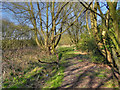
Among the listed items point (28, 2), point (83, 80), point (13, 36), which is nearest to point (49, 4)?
point (28, 2)

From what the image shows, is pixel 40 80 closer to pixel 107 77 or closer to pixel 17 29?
pixel 107 77

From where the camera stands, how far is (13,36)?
578 centimetres

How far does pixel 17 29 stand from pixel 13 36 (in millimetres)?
757

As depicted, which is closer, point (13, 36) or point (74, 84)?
point (74, 84)

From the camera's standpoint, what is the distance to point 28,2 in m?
7.30

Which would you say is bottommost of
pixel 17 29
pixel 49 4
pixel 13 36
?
pixel 13 36

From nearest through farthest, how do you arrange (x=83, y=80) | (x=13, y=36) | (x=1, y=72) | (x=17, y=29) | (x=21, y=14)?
1. (x=83, y=80)
2. (x=1, y=72)
3. (x=13, y=36)
4. (x=17, y=29)
5. (x=21, y=14)

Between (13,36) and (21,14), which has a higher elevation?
(21,14)

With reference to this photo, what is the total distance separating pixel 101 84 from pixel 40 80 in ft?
6.57

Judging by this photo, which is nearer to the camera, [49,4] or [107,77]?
[107,77]

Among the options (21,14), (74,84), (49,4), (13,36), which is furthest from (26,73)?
(49,4)

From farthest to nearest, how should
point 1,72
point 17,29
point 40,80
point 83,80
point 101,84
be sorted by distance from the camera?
point 17,29 < point 1,72 < point 40,80 < point 83,80 < point 101,84

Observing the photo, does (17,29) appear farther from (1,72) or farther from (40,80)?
(40,80)

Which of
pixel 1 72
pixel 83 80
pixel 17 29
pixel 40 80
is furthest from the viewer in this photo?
pixel 17 29
